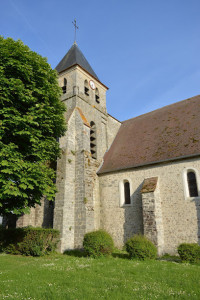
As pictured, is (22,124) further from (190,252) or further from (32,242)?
(190,252)

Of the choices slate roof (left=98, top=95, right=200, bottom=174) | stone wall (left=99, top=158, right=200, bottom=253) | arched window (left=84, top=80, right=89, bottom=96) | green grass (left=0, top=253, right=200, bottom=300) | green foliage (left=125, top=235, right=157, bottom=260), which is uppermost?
arched window (left=84, top=80, right=89, bottom=96)

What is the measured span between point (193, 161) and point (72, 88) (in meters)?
10.5

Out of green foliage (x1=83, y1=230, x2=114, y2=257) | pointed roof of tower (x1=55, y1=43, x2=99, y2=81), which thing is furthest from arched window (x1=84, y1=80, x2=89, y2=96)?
green foliage (x1=83, y1=230, x2=114, y2=257)

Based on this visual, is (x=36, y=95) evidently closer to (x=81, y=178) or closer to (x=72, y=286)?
(x=81, y=178)

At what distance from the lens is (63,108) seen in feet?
40.6

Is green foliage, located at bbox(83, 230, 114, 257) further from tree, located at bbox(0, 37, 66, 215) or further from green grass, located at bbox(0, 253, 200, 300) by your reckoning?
tree, located at bbox(0, 37, 66, 215)

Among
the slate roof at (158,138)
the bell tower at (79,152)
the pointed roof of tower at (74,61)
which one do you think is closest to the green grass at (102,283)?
the bell tower at (79,152)

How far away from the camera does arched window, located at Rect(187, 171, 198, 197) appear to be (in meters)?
12.0

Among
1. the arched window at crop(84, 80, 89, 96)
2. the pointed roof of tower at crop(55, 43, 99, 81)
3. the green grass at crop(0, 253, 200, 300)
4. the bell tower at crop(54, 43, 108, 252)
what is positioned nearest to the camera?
the green grass at crop(0, 253, 200, 300)

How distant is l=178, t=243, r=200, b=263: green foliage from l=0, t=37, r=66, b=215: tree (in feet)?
19.9

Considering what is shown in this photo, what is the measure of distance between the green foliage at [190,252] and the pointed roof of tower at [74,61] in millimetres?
15214

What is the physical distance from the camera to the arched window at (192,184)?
12.0 metres

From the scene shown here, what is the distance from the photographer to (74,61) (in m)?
18.9

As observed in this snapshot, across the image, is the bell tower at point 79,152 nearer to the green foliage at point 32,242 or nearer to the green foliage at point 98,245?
the green foliage at point 32,242
